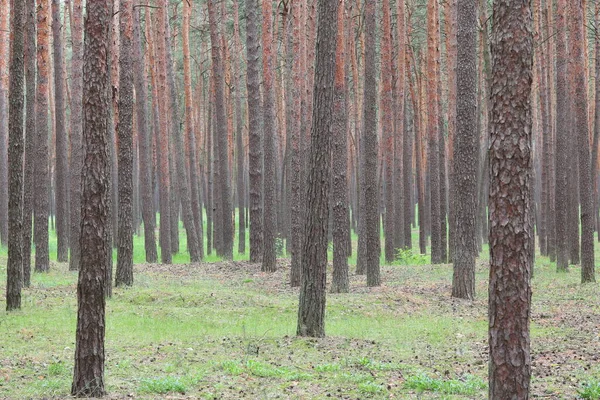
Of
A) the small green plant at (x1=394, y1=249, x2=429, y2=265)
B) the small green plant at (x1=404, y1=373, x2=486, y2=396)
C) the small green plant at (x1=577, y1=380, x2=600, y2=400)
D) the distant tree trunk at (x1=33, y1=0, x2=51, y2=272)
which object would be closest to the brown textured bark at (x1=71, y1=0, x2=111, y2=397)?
the small green plant at (x1=404, y1=373, x2=486, y2=396)

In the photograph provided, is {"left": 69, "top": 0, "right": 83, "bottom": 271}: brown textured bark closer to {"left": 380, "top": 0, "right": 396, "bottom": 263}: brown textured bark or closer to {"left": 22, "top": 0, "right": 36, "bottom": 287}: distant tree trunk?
{"left": 22, "top": 0, "right": 36, "bottom": 287}: distant tree trunk

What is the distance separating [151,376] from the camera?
7.80 m

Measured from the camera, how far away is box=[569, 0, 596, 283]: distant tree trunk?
54.7 feet

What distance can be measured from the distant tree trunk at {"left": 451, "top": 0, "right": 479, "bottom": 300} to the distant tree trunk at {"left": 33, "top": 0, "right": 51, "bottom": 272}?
1019 cm

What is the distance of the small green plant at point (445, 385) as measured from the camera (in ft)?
23.6

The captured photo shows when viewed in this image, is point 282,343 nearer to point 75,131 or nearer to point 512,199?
point 512,199

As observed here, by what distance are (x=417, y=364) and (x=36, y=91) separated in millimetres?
13748

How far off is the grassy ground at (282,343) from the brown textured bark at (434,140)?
560cm

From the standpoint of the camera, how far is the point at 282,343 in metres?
9.85

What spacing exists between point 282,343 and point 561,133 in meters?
11.4

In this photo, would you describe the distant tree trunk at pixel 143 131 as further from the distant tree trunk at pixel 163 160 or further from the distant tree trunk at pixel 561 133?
the distant tree trunk at pixel 561 133

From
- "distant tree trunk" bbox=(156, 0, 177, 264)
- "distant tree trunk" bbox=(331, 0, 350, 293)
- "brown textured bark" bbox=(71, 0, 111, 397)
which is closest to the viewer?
"brown textured bark" bbox=(71, 0, 111, 397)

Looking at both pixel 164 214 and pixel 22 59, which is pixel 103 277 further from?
pixel 164 214

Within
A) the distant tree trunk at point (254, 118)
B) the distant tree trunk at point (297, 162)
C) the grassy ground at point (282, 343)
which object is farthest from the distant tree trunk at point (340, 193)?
the distant tree trunk at point (254, 118)
